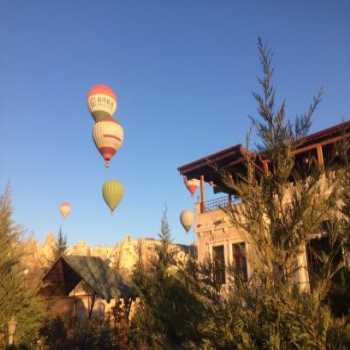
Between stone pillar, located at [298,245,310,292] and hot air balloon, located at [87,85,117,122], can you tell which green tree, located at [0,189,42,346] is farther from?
hot air balloon, located at [87,85,117,122]

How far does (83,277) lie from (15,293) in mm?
4559

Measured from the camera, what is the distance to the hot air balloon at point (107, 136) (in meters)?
32.9

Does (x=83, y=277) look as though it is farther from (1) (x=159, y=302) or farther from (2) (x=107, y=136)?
(2) (x=107, y=136)

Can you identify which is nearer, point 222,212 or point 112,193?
point 222,212

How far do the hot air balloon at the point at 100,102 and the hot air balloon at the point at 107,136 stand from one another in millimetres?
918

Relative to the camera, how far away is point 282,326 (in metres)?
5.68

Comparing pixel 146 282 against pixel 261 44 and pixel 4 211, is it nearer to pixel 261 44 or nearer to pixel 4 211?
pixel 4 211

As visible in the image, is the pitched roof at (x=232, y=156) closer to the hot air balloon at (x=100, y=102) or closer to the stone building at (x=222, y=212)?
the stone building at (x=222, y=212)

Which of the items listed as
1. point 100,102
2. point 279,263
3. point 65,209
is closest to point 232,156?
point 279,263

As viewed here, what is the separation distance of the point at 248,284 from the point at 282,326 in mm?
957

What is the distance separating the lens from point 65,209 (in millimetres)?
52812

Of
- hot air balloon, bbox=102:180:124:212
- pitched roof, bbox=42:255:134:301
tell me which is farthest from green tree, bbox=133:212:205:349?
hot air balloon, bbox=102:180:124:212

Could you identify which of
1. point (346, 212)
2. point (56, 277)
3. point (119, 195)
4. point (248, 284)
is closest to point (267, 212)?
point (248, 284)

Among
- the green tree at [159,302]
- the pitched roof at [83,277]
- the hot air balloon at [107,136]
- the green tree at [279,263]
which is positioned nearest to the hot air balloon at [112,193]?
the hot air balloon at [107,136]
